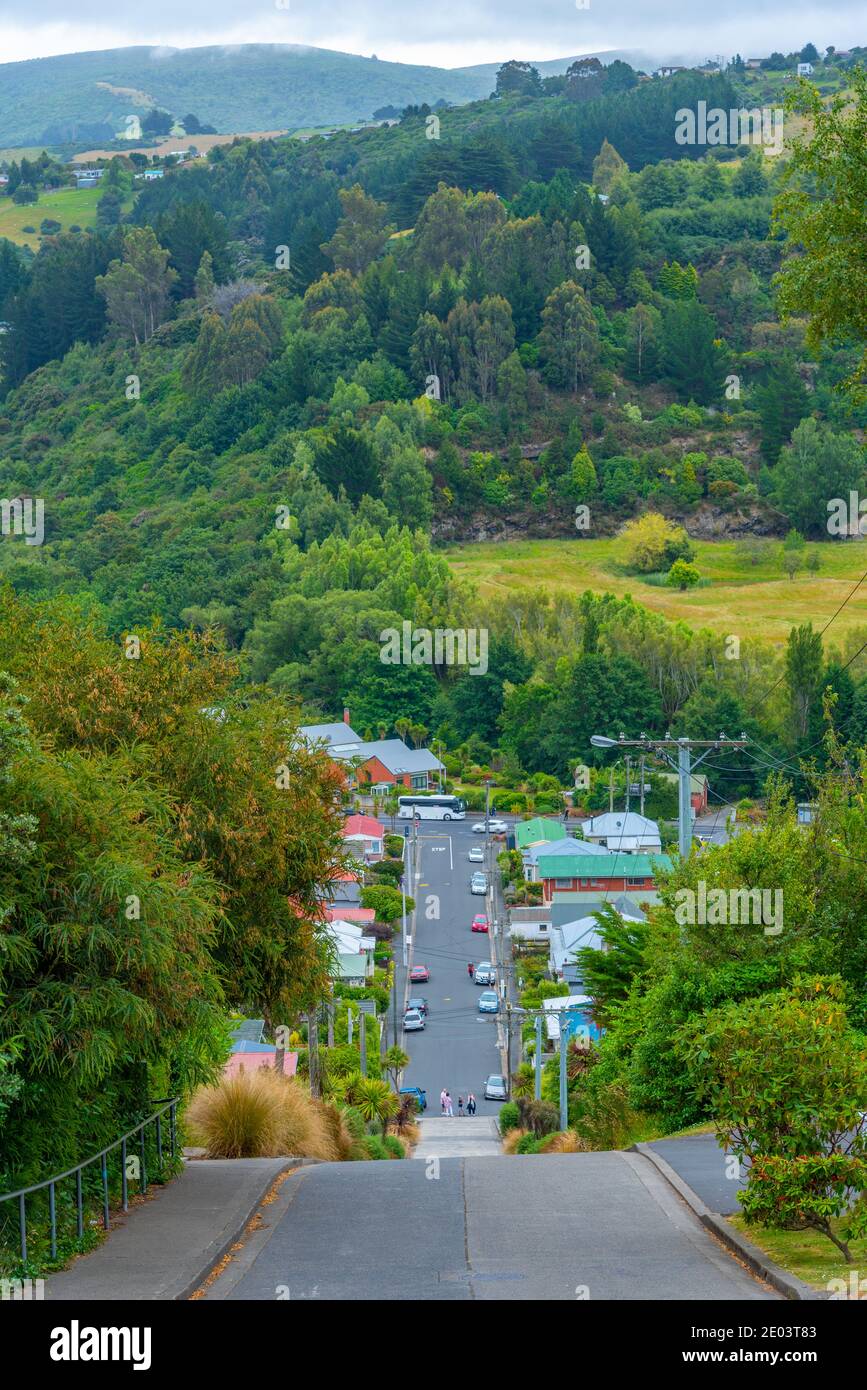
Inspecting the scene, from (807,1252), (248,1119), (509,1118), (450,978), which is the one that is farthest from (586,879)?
(807,1252)

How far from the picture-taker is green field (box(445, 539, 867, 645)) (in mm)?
99500

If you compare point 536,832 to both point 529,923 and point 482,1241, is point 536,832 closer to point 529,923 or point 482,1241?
point 529,923

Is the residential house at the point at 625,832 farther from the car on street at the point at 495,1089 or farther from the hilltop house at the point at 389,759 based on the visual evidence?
the car on street at the point at 495,1089

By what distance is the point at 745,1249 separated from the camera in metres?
11.7

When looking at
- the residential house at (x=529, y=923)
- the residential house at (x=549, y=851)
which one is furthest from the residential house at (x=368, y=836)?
the residential house at (x=529, y=923)

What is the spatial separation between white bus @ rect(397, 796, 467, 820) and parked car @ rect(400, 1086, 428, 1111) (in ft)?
112

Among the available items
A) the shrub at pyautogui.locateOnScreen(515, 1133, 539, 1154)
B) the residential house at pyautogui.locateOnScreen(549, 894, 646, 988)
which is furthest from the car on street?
the shrub at pyautogui.locateOnScreen(515, 1133, 539, 1154)

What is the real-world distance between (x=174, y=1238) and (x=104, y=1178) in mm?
805

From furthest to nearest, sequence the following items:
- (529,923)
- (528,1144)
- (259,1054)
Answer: (529,923), (259,1054), (528,1144)

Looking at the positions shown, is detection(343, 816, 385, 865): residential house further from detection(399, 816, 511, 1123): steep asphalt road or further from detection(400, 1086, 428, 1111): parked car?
detection(400, 1086, 428, 1111): parked car

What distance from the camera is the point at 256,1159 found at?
17.2 m

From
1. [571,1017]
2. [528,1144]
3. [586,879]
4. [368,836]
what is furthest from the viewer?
[368,836]

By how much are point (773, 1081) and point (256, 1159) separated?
285 inches
